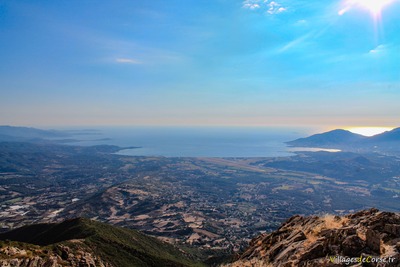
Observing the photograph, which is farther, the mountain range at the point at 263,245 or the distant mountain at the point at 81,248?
the distant mountain at the point at 81,248

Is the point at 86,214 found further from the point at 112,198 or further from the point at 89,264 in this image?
the point at 89,264

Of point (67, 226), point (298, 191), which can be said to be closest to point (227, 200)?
point (298, 191)

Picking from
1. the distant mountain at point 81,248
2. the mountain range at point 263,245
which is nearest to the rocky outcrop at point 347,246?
the mountain range at point 263,245

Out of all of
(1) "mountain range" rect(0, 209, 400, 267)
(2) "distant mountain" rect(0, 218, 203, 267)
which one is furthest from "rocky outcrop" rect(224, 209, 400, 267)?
(2) "distant mountain" rect(0, 218, 203, 267)

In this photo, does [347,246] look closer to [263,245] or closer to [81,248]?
[263,245]

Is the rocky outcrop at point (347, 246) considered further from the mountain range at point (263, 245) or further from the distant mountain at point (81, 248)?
the distant mountain at point (81, 248)

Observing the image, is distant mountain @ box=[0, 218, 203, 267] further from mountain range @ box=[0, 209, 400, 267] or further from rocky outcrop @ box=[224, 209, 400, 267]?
rocky outcrop @ box=[224, 209, 400, 267]

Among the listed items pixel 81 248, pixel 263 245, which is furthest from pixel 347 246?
pixel 81 248

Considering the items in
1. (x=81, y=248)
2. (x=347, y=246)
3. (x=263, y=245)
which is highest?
(x=347, y=246)
